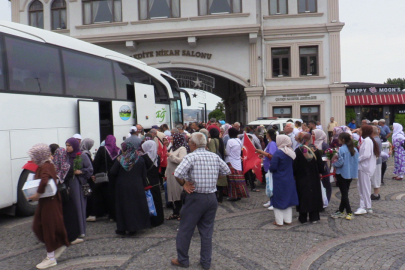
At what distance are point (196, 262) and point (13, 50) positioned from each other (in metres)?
5.63

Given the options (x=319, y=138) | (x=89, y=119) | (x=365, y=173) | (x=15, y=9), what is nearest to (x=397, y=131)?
(x=319, y=138)

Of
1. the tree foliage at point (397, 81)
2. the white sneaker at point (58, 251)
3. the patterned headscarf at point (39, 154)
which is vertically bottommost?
the white sneaker at point (58, 251)

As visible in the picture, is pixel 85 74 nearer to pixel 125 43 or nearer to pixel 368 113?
pixel 125 43

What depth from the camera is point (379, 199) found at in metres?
8.95

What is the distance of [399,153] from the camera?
11633mm

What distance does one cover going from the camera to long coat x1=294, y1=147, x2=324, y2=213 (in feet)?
22.8

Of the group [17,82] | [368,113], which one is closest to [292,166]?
[17,82]

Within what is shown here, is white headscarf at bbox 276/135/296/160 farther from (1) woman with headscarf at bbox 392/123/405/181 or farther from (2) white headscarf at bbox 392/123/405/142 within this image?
(2) white headscarf at bbox 392/123/405/142

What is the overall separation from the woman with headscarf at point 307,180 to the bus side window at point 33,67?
18.1 ft

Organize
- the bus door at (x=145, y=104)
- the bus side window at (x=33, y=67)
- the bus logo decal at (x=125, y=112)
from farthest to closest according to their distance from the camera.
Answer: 1. the bus door at (x=145, y=104)
2. the bus logo decal at (x=125, y=112)
3. the bus side window at (x=33, y=67)

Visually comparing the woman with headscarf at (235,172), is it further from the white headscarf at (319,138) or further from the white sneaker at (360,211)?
the white sneaker at (360,211)

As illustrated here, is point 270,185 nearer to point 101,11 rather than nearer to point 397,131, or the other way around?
point 397,131

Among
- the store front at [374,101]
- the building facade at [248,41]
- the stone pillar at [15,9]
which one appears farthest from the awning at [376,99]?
the stone pillar at [15,9]

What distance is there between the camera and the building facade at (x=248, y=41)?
70.6 ft
